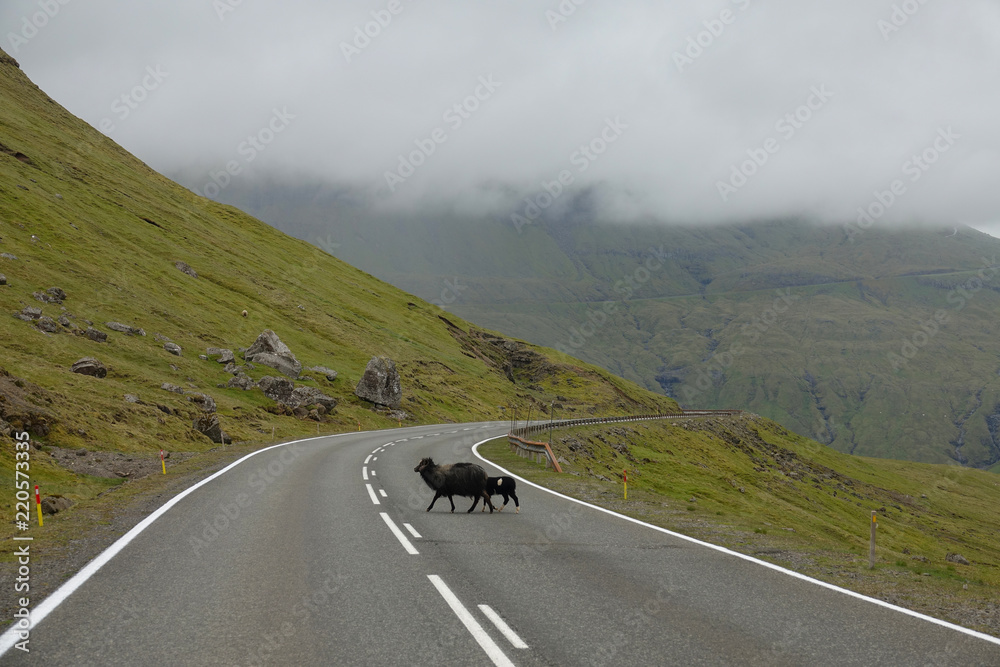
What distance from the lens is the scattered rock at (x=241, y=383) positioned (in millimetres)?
54322

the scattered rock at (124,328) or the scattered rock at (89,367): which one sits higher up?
the scattered rock at (124,328)

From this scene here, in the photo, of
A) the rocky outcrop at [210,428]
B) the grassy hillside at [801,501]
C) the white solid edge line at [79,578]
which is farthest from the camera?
the rocky outcrop at [210,428]

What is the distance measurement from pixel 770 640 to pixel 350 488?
1444 cm

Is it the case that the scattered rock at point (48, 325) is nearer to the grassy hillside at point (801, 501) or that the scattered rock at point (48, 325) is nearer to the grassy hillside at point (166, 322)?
the grassy hillside at point (166, 322)

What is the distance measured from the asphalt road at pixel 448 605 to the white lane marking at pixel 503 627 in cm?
4

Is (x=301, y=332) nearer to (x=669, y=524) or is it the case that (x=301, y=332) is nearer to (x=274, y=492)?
(x=274, y=492)

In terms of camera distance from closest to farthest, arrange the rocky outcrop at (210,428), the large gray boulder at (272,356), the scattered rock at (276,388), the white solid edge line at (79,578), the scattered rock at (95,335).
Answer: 1. the white solid edge line at (79,578)
2. the rocky outcrop at (210,428)
3. the scattered rock at (95,335)
4. the scattered rock at (276,388)
5. the large gray boulder at (272,356)

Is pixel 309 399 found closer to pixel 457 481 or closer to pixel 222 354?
pixel 222 354

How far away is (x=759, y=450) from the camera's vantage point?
98.0 metres

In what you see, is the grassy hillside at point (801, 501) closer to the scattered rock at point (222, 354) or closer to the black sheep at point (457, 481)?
the black sheep at point (457, 481)

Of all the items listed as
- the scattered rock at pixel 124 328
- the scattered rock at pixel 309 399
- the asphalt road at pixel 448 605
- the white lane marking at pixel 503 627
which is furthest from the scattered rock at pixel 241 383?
the white lane marking at pixel 503 627

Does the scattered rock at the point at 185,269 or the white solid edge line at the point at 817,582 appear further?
the scattered rock at the point at 185,269

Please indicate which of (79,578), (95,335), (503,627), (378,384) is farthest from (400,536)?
(378,384)

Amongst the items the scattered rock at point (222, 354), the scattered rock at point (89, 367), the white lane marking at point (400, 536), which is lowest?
the white lane marking at point (400, 536)
